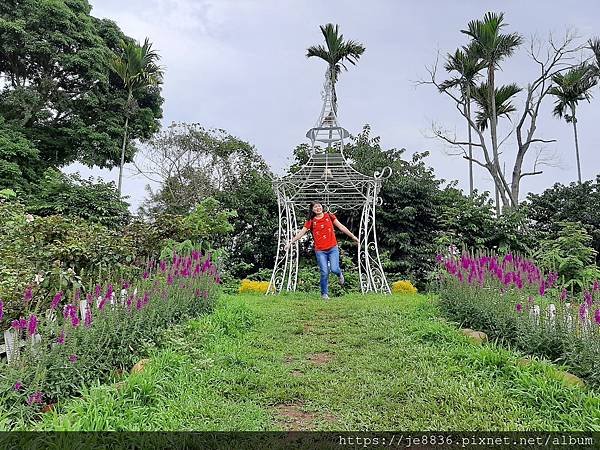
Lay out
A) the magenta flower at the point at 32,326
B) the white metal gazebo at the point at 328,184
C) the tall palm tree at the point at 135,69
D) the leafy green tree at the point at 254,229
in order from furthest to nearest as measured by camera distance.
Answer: the tall palm tree at the point at 135,69
the leafy green tree at the point at 254,229
the white metal gazebo at the point at 328,184
the magenta flower at the point at 32,326

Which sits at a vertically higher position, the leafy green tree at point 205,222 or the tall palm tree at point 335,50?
the tall palm tree at point 335,50

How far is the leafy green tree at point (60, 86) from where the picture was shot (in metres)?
14.4

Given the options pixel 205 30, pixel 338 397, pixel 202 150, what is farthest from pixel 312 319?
pixel 202 150

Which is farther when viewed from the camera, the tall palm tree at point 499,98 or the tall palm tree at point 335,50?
the tall palm tree at point 499,98

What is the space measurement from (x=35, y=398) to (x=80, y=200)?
10.7 m

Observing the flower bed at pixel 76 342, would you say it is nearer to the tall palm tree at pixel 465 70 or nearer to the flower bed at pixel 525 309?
the flower bed at pixel 525 309

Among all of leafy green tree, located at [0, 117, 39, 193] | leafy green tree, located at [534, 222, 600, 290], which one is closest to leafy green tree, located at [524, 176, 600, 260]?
leafy green tree, located at [534, 222, 600, 290]

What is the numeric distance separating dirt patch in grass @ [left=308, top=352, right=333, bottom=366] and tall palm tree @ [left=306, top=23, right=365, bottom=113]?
32.5 ft

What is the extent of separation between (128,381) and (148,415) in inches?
11.5

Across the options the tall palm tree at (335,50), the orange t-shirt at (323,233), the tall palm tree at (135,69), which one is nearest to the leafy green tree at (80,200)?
the tall palm tree at (135,69)

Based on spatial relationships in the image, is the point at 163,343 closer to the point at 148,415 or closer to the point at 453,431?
the point at 148,415

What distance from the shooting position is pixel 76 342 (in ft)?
8.86

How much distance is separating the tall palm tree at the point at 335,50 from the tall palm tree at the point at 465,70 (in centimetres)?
426

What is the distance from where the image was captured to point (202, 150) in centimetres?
1530
